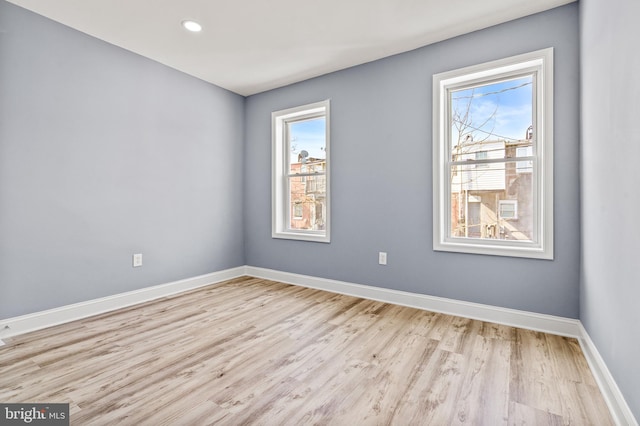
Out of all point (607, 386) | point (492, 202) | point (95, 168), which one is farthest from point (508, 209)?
point (95, 168)

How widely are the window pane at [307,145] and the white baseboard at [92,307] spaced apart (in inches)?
71.2

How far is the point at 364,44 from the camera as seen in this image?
2914 millimetres

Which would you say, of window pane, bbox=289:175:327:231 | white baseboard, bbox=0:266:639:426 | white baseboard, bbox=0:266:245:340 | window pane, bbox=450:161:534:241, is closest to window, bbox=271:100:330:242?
window pane, bbox=289:175:327:231

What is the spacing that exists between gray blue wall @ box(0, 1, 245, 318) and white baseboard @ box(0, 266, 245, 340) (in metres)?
0.06

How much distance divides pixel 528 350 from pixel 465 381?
0.70 metres

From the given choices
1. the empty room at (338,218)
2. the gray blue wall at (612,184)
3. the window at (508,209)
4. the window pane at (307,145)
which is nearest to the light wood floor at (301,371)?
the empty room at (338,218)

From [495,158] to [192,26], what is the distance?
2.89 m

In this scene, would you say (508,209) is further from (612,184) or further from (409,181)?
(612,184)

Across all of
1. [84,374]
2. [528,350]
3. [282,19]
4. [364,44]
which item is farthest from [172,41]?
[528,350]

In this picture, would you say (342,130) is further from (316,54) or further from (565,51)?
(565,51)

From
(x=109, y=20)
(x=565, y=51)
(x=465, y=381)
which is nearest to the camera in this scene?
(x=465, y=381)

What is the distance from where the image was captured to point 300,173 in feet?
13.2

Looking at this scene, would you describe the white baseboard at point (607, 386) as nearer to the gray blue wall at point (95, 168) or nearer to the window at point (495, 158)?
the window at point (495, 158)

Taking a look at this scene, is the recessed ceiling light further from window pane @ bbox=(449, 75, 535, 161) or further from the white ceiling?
window pane @ bbox=(449, 75, 535, 161)
